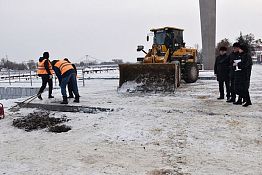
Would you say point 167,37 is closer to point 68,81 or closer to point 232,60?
point 232,60

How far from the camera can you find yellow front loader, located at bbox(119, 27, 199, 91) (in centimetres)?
1074

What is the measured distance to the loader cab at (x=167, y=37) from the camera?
14188 millimetres

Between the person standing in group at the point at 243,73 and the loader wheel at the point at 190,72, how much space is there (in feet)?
22.1

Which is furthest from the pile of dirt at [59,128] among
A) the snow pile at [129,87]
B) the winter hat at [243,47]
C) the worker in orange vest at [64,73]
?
the snow pile at [129,87]

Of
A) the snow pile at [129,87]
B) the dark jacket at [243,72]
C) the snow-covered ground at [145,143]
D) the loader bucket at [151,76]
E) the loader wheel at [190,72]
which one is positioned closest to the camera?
the snow-covered ground at [145,143]

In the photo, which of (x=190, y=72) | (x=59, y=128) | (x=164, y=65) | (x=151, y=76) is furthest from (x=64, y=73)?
(x=190, y=72)

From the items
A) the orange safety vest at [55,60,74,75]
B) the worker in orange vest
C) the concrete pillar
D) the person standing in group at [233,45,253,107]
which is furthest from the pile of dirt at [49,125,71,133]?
the concrete pillar

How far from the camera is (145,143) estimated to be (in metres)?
5.05

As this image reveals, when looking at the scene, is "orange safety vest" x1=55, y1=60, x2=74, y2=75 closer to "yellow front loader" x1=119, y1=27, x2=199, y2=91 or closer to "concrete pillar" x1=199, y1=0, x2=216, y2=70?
"yellow front loader" x1=119, y1=27, x2=199, y2=91

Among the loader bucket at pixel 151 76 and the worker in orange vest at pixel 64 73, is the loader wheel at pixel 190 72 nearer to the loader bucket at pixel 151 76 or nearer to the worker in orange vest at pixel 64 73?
A: the loader bucket at pixel 151 76

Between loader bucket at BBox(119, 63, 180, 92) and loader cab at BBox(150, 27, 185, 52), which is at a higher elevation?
loader cab at BBox(150, 27, 185, 52)

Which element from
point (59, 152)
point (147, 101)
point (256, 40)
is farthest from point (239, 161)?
point (256, 40)

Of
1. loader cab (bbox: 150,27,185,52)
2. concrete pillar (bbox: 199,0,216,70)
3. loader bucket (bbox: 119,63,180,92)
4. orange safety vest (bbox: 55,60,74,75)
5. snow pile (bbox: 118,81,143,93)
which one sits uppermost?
concrete pillar (bbox: 199,0,216,70)

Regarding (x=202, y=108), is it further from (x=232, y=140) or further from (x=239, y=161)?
(x=239, y=161)
